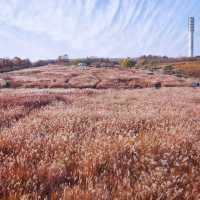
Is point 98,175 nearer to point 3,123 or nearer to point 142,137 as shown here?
point 142,137

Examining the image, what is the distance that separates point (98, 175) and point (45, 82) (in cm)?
5153

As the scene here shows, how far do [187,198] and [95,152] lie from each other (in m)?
A: 1.96

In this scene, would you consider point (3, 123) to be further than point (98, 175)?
Yes

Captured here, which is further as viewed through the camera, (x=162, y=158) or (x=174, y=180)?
(x=162, y=158)

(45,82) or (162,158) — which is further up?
(162,158)

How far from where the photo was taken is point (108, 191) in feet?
16.9

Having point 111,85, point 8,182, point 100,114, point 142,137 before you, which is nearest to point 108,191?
point 8,182

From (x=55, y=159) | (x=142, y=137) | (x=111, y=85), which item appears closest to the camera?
(x=55, y=159)

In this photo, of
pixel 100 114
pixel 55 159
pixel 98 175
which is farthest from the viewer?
pixel 100 114

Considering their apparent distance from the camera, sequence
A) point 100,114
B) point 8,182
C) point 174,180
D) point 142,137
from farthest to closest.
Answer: point 100,114 < point 142,137 < point 174,180 < point 8,182

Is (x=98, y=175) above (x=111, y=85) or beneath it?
above

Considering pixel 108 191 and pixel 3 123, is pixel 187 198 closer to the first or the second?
pixel 108 191

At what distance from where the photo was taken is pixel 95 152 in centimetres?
671

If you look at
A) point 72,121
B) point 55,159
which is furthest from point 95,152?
point 72,121
